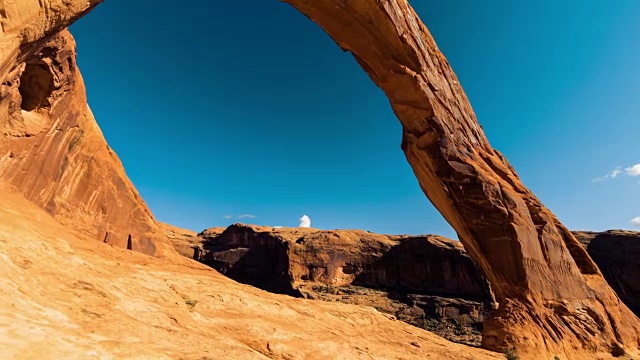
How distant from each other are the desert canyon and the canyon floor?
0.03 m

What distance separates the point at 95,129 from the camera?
56.3ft

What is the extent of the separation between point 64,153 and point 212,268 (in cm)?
942

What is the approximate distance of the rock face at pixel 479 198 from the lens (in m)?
15.4

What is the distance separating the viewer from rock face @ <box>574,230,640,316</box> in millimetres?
46719

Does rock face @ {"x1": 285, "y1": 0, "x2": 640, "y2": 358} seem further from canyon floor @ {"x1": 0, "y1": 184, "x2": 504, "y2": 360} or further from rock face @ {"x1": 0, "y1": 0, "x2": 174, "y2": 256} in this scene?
rock face @ {"x1": 0, "y1": 0, "x2": 174, "y2": 256}

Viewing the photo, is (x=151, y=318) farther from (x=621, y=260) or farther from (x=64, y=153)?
(x=621, y=260)

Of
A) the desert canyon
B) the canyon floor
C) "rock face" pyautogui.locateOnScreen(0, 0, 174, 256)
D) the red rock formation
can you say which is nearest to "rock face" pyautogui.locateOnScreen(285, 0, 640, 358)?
the desert canyon

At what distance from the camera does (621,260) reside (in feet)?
160

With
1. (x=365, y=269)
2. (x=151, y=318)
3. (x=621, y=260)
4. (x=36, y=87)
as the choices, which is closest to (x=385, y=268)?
(x=365, y=269)

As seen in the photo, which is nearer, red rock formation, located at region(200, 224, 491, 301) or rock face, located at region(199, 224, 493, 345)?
rock face, located at region(199, 224, 493, 345)

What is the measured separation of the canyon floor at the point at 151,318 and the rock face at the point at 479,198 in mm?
7250

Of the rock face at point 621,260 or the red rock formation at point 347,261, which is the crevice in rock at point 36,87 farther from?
the rock face at point 621,260

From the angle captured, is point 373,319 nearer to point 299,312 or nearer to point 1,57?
point 299,312

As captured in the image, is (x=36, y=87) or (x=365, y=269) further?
(x=365, y=269)
